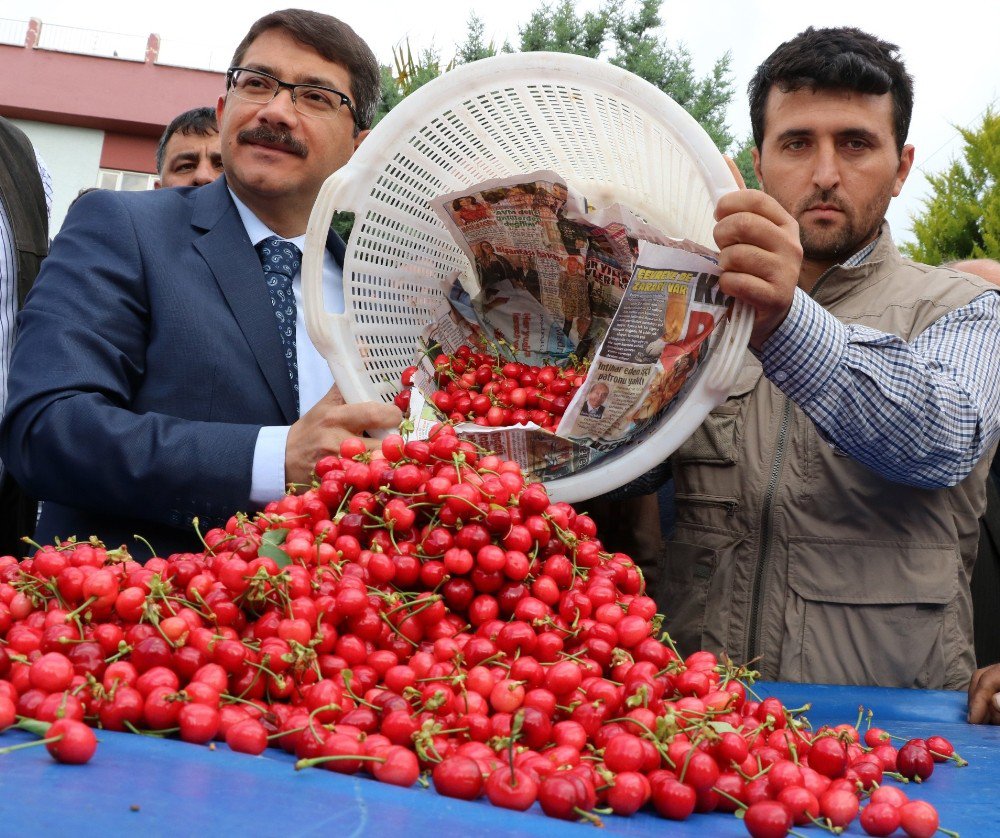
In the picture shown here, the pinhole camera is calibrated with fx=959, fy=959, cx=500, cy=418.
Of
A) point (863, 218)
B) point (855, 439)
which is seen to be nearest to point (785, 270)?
point (855, 439)

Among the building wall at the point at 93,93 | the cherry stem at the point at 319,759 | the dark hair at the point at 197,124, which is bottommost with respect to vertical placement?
the cherry stem at the point at 319,759

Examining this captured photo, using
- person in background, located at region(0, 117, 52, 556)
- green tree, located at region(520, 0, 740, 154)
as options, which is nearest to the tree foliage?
green tree, located at region(520, 0, 740, 154)

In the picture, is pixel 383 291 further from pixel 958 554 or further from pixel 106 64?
pixel 106 64

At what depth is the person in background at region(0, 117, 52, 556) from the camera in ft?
8.21

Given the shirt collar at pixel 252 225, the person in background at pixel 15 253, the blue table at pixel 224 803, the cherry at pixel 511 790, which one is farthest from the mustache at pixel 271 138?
the cherry at pixel 511 790

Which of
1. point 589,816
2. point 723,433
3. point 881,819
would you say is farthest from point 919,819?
point 723,433

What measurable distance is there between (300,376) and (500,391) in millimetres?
494

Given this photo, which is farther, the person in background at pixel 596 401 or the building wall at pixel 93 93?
the building wall at pixel 93 93

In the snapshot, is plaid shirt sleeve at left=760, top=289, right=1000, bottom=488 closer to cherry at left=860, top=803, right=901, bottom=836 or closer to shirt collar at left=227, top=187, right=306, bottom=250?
cherry at left=860, top=803, right=901, bottom=836

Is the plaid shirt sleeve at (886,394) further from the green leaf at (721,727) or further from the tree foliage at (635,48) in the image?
the tree foliage at (635,48)

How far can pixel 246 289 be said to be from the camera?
6.89 feet

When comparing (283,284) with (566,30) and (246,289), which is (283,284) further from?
(566,30)

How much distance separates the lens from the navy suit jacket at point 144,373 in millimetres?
1746

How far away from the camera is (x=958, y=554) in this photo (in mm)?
2053
